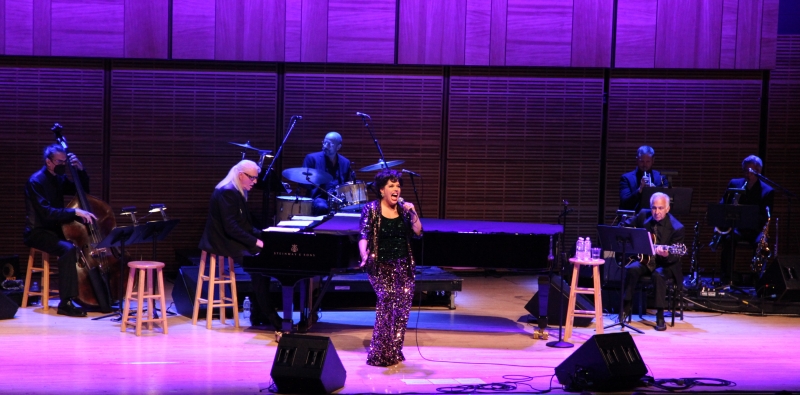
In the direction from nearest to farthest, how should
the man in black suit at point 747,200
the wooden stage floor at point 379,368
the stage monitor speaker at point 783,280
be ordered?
the wooden stage floor at point 379,368 < the stage monitor speaker at point 783,280 < the man in black suit at point 747,200

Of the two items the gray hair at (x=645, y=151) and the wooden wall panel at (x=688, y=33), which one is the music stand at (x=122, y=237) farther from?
the wooden wall panel at (x=688, y=33)

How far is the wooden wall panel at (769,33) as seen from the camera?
1003cm

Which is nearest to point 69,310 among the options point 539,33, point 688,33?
point 539,33

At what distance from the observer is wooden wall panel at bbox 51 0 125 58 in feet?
31.0

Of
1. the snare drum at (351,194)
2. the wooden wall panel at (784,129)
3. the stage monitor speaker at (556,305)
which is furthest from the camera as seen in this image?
the wooden wall panel at (784,129)

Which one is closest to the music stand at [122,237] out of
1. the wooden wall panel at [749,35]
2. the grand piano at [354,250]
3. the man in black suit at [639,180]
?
the grand piano at [354,250]

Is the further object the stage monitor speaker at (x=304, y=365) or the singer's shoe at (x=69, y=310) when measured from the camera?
the singer's shoe at (x=69, y=310)

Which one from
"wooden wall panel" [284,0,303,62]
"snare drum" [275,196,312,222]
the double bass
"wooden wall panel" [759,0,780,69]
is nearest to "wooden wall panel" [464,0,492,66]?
"wooden wall panel" [284,0,303,62]

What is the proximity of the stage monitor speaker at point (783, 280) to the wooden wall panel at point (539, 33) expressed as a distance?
3133 mm

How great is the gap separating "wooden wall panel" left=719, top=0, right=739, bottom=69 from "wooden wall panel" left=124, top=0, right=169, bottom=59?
6098 mm

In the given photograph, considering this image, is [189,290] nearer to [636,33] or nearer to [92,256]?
[92,256]

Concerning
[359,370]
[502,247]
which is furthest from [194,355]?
[502,247]

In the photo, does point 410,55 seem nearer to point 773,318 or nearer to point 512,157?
point 512,157

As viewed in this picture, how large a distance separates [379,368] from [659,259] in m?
3.05
